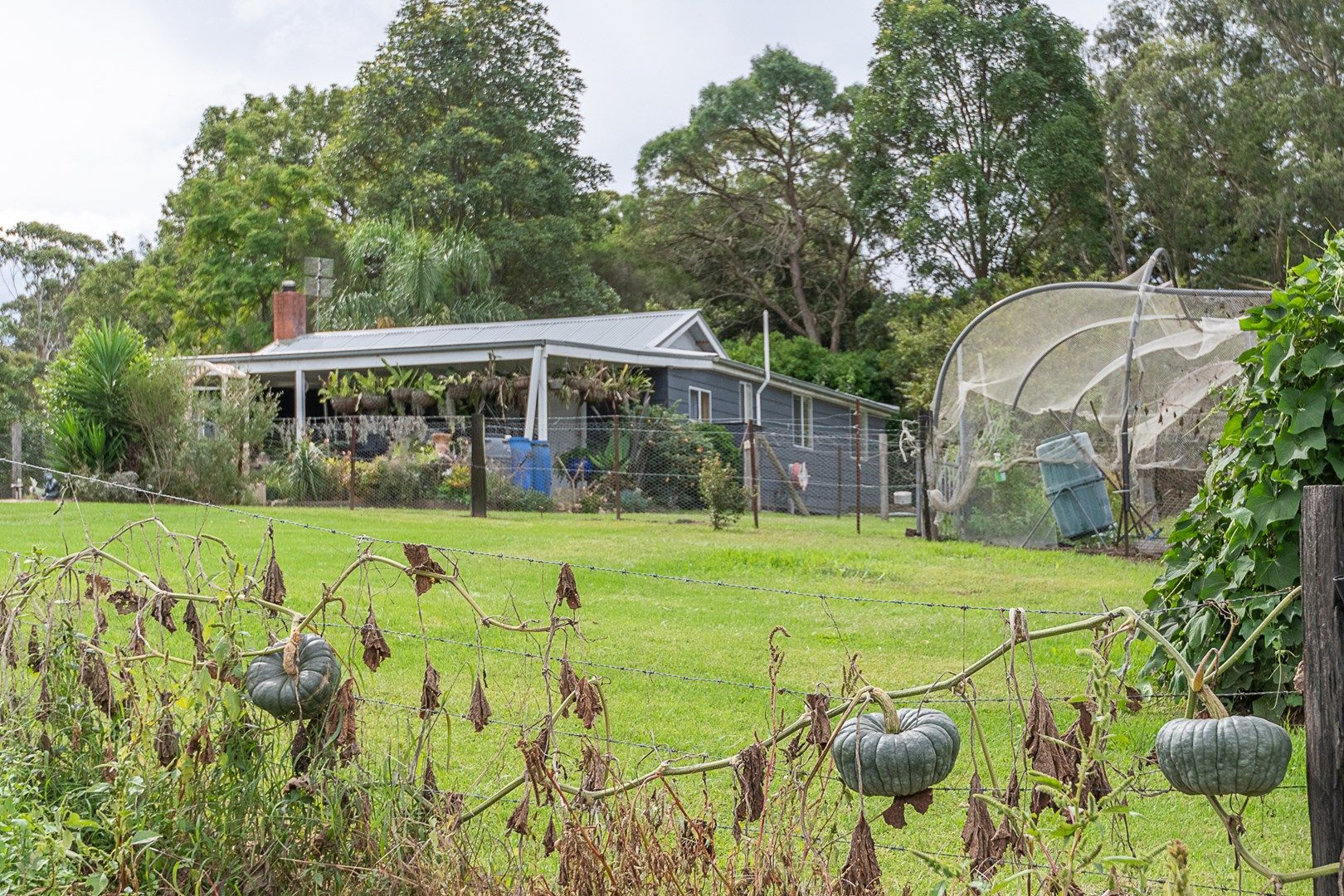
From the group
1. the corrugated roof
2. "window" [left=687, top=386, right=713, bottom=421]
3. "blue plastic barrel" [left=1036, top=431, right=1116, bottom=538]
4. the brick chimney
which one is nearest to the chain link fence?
"window" [left=687, top=386, right=713, bottom=421]

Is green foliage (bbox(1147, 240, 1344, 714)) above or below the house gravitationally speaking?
below

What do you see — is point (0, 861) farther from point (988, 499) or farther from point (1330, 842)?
point (988, 499)

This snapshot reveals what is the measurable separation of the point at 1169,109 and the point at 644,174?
1587cm

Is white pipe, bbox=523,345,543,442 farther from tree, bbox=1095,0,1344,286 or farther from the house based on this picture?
tree, bbox=1095,0,1344,286

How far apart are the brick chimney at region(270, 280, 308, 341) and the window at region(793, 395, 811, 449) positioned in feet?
37.3

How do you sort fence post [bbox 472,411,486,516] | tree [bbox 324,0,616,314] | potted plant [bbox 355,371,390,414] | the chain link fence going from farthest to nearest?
tree [bbox 324,0,616,314] < potted plant [bbox 355,371,390,414] < the chain link fence < fence post [bbox 472,411,486,516]

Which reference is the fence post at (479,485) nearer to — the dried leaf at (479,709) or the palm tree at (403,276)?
the dried leaf at (479,709)

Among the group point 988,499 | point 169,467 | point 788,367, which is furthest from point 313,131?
point 988,499

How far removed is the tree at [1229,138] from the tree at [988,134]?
1153 mm

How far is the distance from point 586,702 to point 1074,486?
38.9 ft

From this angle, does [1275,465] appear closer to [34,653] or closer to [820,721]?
[820,721]

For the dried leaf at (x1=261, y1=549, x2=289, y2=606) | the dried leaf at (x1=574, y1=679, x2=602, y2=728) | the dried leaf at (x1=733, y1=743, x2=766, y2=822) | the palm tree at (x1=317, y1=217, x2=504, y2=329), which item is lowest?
the dried leaf at (x1=733, y1=743, x2=766, y2=822)

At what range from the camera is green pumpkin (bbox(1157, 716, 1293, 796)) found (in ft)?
8.50

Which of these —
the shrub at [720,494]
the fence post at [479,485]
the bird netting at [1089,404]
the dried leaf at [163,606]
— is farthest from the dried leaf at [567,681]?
the fence post at [479,485]
